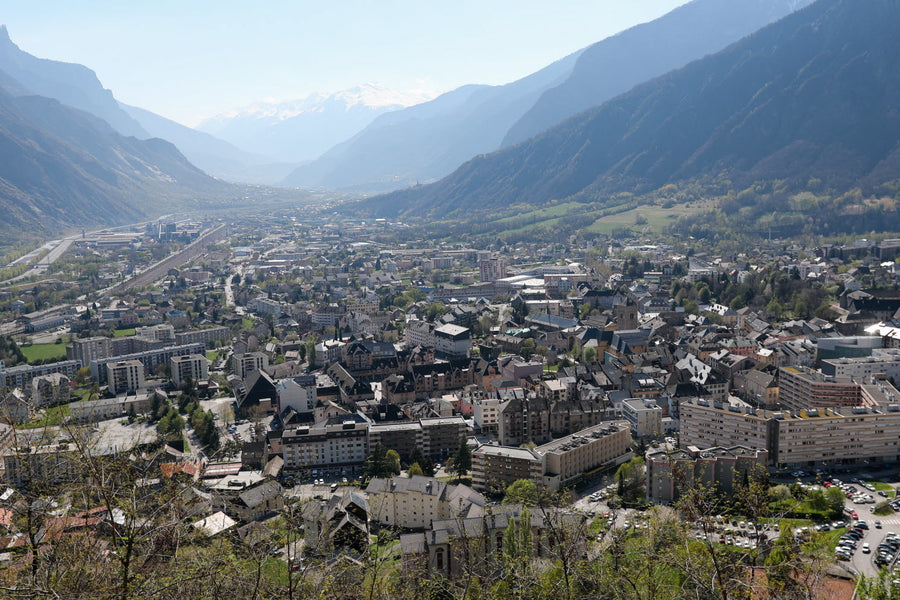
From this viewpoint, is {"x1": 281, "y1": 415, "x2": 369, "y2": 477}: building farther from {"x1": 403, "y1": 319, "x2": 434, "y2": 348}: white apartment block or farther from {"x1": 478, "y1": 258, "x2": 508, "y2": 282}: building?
{"x1": 478, "y1": 258, "x2": 508, "y2": 282}: building

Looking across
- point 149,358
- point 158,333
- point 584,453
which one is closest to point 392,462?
point 584,453

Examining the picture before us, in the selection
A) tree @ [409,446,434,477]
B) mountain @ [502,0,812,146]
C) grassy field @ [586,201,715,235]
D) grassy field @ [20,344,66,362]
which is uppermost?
mountain @ [502,0,812,146]

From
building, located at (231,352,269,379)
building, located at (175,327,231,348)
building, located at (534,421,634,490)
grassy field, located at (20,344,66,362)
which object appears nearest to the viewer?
building, located at (534,421,634,490)

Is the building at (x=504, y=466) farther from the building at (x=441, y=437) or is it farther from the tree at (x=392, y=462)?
the building at (x=441, y=437)

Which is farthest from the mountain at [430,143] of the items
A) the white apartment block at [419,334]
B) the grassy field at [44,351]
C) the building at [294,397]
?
the building at [294,397]

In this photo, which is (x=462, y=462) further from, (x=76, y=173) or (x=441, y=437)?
(x=76, y=173)

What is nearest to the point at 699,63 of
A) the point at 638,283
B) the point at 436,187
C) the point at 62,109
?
the point at 436,187

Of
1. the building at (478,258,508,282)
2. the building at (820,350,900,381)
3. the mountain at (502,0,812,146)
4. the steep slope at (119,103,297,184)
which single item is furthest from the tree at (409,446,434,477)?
the steep slope at (119,103,297,184)
